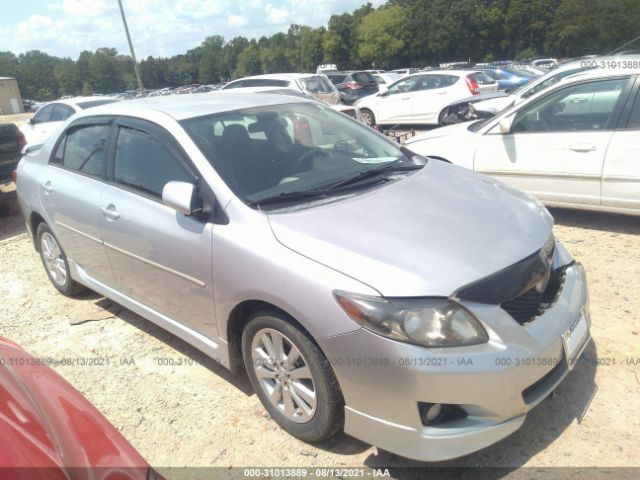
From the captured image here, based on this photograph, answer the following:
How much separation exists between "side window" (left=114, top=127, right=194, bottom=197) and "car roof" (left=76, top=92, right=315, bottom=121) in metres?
0.17

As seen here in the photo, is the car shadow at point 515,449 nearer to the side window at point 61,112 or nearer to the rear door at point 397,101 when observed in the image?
the side window at point 61,112

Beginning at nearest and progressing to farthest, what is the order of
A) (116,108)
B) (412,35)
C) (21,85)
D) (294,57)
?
(116,108) → (412,35) → (294,57) → (21,85)

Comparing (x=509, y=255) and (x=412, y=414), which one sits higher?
(x=509, y=255)

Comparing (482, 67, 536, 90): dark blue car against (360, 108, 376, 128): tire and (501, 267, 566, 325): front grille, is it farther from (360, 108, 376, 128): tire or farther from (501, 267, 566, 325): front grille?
(501, 267, 566, 325): front grille

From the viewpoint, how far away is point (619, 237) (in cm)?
487

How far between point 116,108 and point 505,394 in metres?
3.23

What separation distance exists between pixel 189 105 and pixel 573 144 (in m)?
3.61

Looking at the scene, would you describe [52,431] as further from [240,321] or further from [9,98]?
[9,98]

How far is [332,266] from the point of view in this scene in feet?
7.54

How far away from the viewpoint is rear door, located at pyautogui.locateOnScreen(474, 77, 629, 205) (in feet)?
16.0

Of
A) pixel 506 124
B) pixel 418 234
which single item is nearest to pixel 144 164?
pixel 418 234

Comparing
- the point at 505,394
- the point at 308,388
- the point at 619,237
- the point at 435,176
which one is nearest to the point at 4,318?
the point at 308,388

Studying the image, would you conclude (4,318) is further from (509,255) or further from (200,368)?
(509,255)

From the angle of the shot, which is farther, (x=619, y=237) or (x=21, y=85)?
(x=21, y=85)
